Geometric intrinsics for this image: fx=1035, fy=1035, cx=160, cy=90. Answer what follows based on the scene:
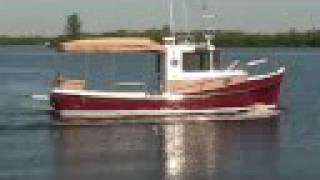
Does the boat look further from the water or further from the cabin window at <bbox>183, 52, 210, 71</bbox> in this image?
the water

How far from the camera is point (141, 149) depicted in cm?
3709

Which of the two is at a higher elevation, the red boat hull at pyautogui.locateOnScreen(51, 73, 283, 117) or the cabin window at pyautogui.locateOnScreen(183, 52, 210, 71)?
the cabin window at pyautogui.locateOnScreen(183, 52, 210, 71)

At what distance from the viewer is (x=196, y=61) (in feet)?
152

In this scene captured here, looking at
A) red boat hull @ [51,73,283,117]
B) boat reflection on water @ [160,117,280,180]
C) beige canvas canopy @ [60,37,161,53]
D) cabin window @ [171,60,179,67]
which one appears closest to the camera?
boat reflection on water @ [160,117,280,180]

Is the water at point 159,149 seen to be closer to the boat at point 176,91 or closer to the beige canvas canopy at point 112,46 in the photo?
the boat at point 176,91

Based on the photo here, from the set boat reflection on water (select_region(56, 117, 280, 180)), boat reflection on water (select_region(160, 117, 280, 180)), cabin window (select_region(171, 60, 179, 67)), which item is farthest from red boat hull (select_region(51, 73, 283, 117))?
cabin window (select_region(171, 60, 179, 67))

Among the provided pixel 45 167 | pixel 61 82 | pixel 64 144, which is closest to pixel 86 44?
pixel 61 82

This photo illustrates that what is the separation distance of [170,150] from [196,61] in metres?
10.4

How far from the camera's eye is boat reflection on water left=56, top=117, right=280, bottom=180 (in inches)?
1229

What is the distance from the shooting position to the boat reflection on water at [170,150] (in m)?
31.2

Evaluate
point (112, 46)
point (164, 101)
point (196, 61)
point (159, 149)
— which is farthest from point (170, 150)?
point (112, 46)

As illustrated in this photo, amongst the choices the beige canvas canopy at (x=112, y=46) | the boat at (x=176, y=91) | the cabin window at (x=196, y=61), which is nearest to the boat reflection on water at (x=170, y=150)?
the boat at (x=176, y=91)

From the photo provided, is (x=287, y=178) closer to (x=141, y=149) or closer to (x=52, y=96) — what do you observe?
(x=141, y=149)

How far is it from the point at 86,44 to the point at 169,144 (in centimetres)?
938
